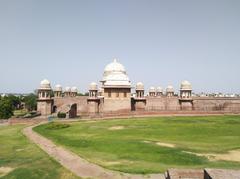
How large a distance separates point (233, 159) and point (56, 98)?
40039 millimetres

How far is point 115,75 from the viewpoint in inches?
1732

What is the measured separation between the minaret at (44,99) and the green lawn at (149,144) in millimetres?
17237

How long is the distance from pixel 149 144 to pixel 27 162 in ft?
27.4

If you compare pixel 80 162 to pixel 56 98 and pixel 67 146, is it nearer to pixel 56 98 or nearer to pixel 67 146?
pixel 67 146

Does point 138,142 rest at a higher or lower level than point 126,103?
lower

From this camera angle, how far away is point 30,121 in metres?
33.3

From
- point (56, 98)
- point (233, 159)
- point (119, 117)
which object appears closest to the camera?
point (233, 159)

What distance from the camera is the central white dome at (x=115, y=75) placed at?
139ft

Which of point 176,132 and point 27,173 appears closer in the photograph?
point 27,173

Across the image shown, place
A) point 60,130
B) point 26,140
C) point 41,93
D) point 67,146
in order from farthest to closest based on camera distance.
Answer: point 41,93, point 60,130, point 26,140, point 67,146

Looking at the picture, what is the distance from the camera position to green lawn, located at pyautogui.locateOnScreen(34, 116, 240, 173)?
46.4 feet

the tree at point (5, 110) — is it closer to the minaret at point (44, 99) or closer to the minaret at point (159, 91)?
the minaret at point (44, 99)

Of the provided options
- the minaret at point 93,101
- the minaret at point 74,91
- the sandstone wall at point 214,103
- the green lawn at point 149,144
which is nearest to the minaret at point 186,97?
the sandstone wall at point 214,103

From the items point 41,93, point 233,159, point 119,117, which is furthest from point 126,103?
point 233,159
